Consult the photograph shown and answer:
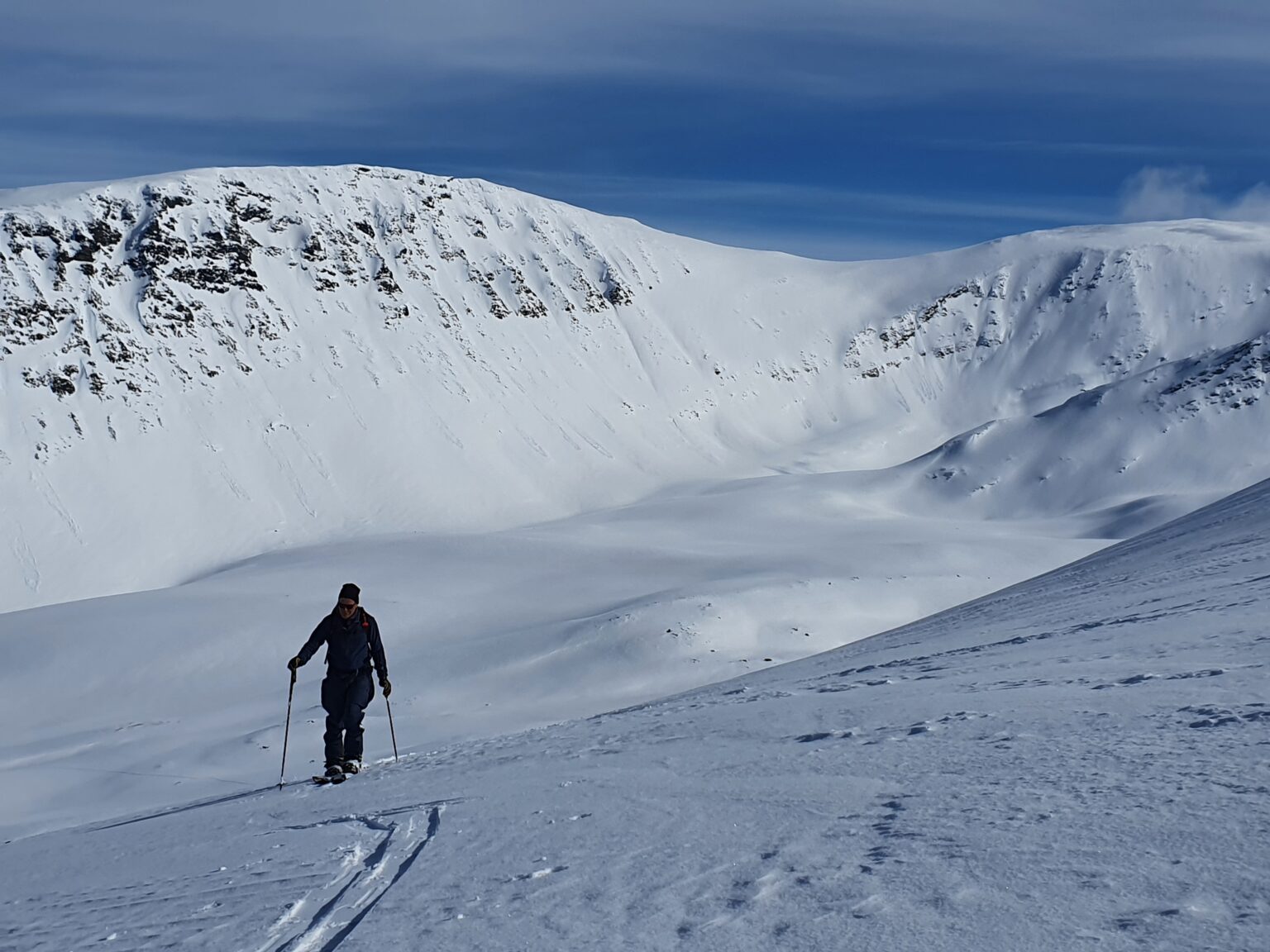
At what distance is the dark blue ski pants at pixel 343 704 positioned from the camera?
9.66 meters

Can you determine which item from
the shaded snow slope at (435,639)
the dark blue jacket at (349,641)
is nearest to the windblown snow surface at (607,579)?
the shaded snow slope at (435,639)

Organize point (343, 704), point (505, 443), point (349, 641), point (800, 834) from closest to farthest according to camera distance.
A: point (800, 834) < point (349, 641) < point (343, 704) < point (505, 443)

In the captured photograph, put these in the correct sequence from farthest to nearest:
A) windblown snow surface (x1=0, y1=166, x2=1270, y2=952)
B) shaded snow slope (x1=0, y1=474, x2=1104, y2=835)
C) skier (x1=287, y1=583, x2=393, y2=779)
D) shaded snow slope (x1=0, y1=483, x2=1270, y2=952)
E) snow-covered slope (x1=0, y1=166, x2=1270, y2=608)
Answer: snow-covered slope (x1=0, y1=166, x2=1270, y2=608) → shaded snow slope (x1=0, y1=474, x2=1104, y2=835) → skier (x1=287, y1=583, x2=393, y2=779) → windblown snow surface (x1=0, y1=166, x2=1270, y2=952) → shaded snow slope (x1=0, y1=483, x2=1270, y2=952)

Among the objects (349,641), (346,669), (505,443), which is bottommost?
(346,669)

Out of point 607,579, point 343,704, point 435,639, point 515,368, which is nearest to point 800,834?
point 343,704

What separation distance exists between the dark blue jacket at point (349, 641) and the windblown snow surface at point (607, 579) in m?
1.28

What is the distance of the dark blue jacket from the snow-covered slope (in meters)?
40.6

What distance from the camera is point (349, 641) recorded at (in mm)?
9656

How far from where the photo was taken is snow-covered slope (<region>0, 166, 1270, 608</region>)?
59.2 meters

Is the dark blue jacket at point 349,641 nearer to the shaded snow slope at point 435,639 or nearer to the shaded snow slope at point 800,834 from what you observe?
the shaded snow slope at point 800,834

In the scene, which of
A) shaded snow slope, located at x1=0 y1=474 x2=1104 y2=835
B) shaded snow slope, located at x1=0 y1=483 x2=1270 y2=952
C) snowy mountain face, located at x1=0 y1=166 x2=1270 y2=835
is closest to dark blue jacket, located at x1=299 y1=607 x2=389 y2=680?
shaded snow slope, located at x1=0 y1=483 x2=1270 y2=952

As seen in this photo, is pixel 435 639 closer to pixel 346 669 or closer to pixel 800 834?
pixel 346 669

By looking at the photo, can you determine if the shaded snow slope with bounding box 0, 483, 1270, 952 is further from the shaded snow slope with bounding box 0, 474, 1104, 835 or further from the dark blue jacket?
the shaded snow slope with bounding box 0, 474, 1104, 835

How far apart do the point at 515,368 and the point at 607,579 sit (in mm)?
56491
